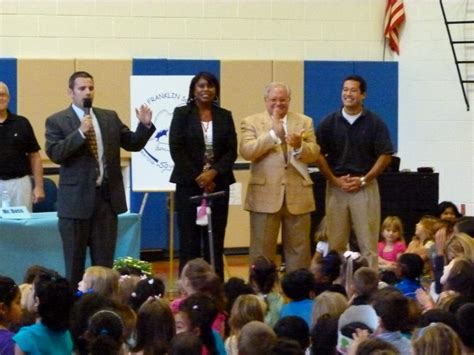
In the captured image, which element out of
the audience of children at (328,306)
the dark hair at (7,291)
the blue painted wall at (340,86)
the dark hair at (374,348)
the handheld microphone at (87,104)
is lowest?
the audience of children at (328,306)

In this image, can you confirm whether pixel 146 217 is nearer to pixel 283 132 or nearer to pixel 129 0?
pixel 129 0

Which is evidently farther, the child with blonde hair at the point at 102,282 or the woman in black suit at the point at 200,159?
the woman in black suit at the point at 200,159

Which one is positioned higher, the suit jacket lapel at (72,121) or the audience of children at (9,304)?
the suit jacket lapel at (72,121)

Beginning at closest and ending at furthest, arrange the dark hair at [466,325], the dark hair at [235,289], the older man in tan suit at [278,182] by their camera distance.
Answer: the dark hair at [466,325] → the dark hair at [235,289] → the older man in tan suit at [278,182]

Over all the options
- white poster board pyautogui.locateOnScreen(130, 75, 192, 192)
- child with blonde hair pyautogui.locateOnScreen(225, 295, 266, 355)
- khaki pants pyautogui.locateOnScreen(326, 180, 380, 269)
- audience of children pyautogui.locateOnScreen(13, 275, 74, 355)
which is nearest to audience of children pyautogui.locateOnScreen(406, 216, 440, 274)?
khaki pants pyautogui.locateOnScreen(326, 180, 380, 269)

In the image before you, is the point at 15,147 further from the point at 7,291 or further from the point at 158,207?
the point at 158,207

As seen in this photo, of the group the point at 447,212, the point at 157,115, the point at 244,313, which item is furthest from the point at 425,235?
the point at 244,313

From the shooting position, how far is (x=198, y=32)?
1140 centimetres

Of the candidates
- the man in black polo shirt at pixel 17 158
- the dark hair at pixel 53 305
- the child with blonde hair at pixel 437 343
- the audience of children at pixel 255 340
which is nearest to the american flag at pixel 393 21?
the man in black polo shirt at pixel 17 158

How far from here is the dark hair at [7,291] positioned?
4.79 metres

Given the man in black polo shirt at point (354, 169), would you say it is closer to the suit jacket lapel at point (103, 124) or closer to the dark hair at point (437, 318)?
the suit jacket lapel at point (103, 124)

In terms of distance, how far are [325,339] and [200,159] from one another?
317cm

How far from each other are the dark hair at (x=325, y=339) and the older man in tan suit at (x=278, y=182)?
3030 millimetres

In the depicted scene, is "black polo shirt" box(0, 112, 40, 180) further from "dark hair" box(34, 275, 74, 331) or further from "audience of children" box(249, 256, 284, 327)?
"dark hair" box(34, 275, 74, 331)
